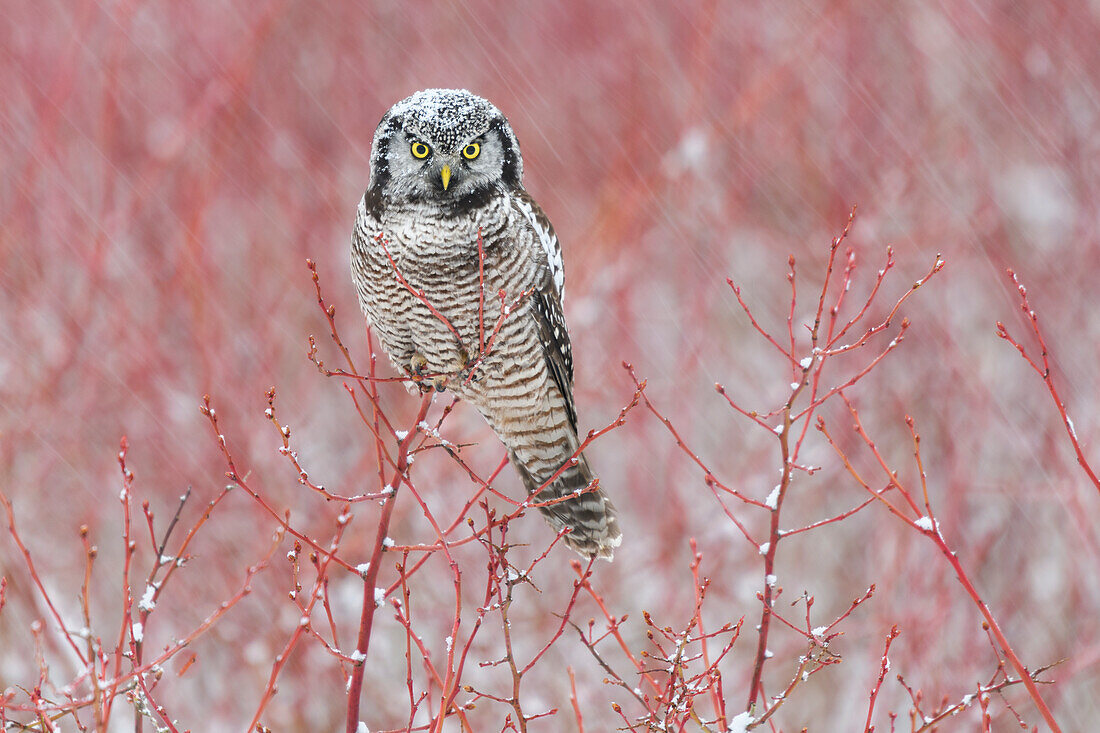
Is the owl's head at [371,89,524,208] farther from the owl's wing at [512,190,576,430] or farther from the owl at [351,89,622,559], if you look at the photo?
the owl's wing at [512,190,576,430]

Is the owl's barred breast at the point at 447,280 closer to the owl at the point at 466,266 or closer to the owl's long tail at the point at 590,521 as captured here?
the owl at the point at 466,266

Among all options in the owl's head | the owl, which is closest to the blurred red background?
the owl

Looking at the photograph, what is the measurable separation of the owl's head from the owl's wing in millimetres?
231

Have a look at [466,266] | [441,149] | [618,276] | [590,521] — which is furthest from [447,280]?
[618,276]

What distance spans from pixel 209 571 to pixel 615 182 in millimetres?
4657

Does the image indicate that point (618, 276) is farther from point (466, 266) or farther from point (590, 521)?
point (466, 266)

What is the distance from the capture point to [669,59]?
36.9 feet

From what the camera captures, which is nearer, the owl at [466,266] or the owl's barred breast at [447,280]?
the owl at [466,266]

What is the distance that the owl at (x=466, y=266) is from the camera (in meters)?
3.81

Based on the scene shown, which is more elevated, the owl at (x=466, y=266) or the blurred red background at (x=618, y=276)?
the blurred red background at (x=618, y=276)

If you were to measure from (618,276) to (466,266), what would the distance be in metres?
4.87

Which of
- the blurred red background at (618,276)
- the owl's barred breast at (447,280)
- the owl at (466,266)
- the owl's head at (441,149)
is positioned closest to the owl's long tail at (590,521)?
the owl at (466,266)

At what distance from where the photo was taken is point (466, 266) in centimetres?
402

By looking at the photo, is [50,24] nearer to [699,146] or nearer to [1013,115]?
[699,146]
